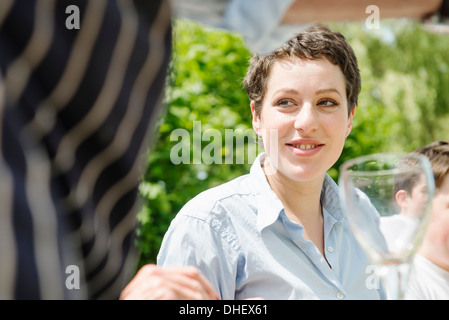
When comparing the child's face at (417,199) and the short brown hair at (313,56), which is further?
the short brown hair at (313,56)

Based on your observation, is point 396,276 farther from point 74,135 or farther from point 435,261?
point 435,261

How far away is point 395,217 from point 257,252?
0.71 m

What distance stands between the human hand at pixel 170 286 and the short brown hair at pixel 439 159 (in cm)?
109

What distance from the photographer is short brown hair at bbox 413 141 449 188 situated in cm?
174

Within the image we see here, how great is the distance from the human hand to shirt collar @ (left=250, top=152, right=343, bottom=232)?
28.5 inches

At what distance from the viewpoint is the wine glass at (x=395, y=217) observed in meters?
0.80

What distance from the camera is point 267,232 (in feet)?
5.16

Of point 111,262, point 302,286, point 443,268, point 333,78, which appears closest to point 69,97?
point 111,262

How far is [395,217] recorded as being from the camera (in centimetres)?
83

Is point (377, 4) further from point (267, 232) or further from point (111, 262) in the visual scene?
point (267, 232)

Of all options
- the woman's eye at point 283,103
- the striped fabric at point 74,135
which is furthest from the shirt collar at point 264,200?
the striped fabric at point 74,135

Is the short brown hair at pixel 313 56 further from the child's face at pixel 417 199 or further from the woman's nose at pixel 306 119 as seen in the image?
the child's face at pixel 417 199

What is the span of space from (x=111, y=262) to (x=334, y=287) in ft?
3.11

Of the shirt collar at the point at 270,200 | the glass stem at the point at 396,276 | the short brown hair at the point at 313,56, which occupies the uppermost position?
the short brown hair at the point at 313,56
